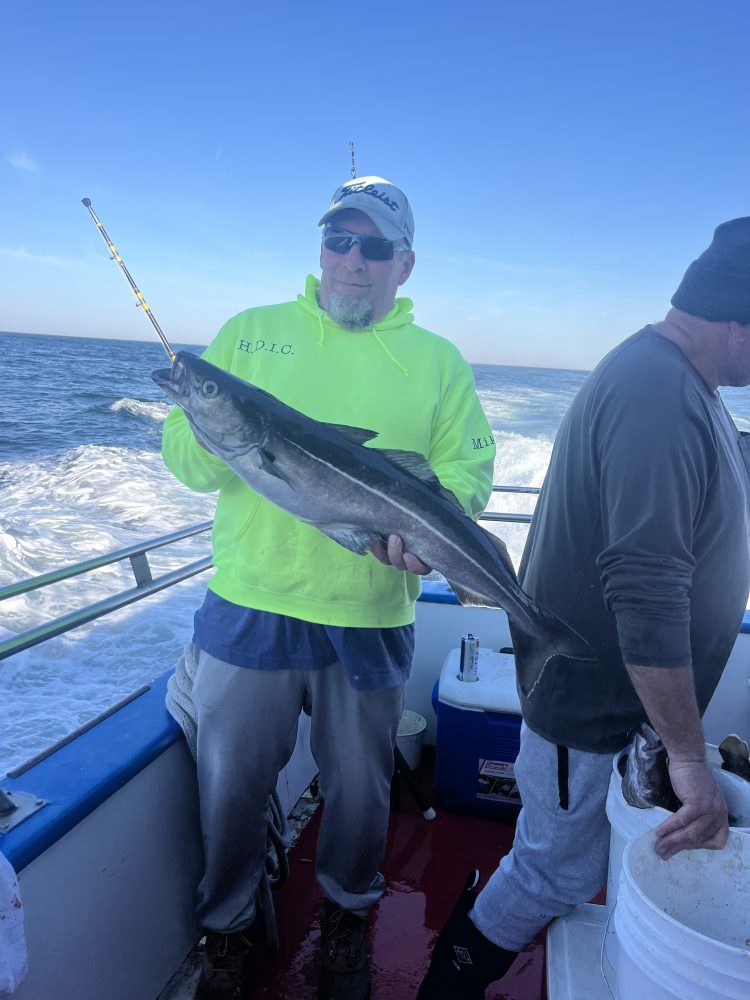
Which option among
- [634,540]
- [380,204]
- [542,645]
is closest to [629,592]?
[634,540]

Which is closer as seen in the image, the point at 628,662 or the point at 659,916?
the point at 659,916

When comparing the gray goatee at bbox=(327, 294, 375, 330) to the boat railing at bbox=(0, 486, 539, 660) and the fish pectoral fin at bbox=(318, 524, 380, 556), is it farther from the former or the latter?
the boat railing at bbox=(0, 486, 539, 660)

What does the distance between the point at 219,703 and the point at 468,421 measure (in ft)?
4.13

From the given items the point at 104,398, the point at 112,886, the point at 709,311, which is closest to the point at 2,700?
the point at 112,886

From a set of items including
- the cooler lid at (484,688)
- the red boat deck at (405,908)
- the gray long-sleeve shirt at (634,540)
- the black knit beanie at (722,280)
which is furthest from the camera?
the cooler lid at (484,688)

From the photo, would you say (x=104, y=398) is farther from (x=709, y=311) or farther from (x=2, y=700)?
(x=709, y=311)

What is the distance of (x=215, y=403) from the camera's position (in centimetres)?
185

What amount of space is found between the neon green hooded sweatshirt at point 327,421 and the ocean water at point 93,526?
9.41ft

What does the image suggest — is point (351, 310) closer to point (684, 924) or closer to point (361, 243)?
point (361, 243)

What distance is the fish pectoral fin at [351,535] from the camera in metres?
1.91

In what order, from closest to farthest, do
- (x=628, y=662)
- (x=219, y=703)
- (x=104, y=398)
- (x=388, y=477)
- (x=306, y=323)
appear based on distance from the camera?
(x=628, y=662) < (x=388, y=477) < (x=219, y=703) < (x=306, y=323) < (x=104, y=398)

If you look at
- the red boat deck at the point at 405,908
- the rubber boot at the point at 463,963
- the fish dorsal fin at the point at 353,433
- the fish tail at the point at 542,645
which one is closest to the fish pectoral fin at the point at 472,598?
the fish tail at the point at 542,645

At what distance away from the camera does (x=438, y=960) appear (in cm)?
201

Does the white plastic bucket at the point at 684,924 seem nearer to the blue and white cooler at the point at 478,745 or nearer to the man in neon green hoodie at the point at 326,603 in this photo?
the man in neon green hoodie at the point at 326,603
